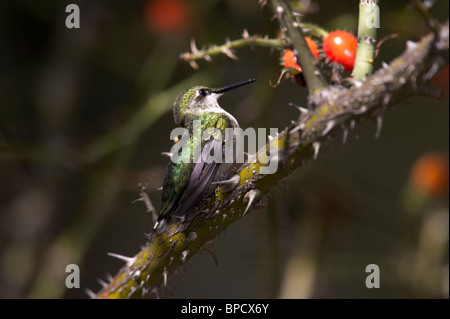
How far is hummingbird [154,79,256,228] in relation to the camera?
1.15 m

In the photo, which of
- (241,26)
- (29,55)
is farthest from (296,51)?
(29,55)

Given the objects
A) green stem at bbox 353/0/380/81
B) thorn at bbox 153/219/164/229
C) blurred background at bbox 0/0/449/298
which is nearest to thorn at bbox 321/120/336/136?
green stem at bbox 353/0/380/81

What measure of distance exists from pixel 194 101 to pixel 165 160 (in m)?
1.34

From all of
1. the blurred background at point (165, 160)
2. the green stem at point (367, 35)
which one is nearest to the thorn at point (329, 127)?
the green stem at point (367, 35)

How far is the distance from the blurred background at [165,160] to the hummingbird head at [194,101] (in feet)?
1.64

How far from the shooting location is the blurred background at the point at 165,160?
A: 205 cm

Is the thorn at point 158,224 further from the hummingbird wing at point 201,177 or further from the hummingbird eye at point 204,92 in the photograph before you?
the hummingbird eye at point 204,92

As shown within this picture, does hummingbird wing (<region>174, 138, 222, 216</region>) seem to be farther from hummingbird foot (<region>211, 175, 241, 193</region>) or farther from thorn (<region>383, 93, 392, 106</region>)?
thorn (<region>383, 93, 392, 106</region>)

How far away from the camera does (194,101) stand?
148cm

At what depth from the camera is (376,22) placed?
1.00m

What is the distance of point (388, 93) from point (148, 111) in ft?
4.54

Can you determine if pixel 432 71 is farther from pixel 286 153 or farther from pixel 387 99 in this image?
pixel 286 153

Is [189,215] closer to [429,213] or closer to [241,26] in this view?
[429,213]

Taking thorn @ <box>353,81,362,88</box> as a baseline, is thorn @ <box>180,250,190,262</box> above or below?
below
